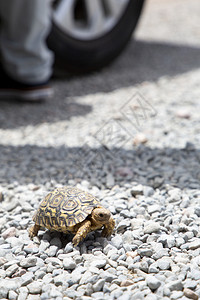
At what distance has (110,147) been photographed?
308 cm

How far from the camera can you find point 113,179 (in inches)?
102

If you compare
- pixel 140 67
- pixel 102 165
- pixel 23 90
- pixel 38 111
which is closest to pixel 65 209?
pixel 102 165

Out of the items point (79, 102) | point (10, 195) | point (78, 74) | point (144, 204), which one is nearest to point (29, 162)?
point (10, 195)

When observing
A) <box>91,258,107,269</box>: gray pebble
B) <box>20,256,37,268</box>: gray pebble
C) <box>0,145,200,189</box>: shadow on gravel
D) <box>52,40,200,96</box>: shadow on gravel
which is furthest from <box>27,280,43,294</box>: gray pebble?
<box>52,40,200,96</box>: shadow on gravel

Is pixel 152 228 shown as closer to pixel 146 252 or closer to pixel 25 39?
pixel 146 252

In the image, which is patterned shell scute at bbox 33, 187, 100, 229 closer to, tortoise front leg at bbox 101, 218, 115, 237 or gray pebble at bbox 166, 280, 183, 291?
tortoise front leg at bbox 101, 218, 115, 237

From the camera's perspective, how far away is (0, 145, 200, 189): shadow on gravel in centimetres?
261

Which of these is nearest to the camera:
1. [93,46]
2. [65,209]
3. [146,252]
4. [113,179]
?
[146,252]

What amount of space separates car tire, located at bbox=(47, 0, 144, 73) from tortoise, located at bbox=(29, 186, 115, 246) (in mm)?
2782

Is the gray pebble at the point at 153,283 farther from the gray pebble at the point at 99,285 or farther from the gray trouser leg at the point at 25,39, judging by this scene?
the gray trouser leg at the point at 25,39

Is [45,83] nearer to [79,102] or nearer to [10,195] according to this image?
[79,102]

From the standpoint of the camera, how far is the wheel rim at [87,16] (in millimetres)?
4523

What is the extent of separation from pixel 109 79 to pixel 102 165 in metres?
2.13

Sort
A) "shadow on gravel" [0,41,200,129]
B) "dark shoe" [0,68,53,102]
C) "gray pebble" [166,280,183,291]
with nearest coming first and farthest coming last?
"gray pebble" [166,280,183,291]
"shadow on gravel" [0,41,200,129]
"dark shoe" [0,68,53,102]
